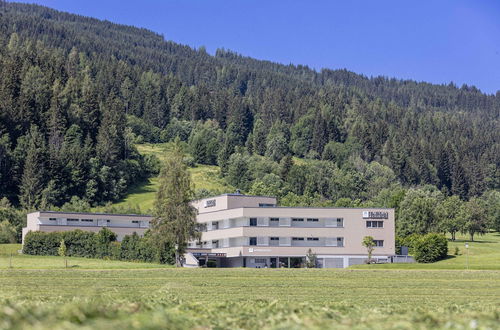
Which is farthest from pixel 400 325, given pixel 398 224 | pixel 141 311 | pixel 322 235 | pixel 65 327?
pixel 398 224

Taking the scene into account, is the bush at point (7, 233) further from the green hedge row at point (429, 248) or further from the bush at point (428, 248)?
the bush at point (428, 248)

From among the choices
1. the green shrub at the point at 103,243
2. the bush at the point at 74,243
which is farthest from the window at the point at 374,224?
the green shrub at the point at 103,243

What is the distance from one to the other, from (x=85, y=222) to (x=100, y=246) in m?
22.6

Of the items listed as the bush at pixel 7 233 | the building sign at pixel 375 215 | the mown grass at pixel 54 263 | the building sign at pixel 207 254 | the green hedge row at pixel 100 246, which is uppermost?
the building sign at pixel 375 215

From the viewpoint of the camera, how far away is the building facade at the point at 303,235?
118375 millimetres

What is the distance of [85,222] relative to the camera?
135 meters

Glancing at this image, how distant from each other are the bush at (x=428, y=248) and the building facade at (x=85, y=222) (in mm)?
47779

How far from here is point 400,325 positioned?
1343cm

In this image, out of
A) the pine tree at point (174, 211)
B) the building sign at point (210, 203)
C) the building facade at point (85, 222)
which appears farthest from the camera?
the building facade at point (85, 222)

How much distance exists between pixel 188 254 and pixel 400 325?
102875 millimetres

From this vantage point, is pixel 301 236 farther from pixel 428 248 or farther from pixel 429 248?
pixel 429 248

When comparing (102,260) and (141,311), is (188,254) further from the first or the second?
(141,311)

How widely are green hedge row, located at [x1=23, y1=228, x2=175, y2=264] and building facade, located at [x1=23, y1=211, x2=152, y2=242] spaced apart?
377 inches

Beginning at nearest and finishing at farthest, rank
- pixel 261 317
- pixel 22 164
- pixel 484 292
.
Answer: pixel 261 317 → pixel 484 292 → pixel 22 164
